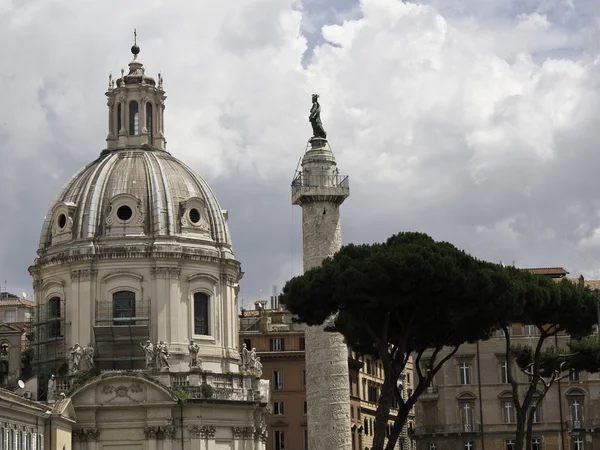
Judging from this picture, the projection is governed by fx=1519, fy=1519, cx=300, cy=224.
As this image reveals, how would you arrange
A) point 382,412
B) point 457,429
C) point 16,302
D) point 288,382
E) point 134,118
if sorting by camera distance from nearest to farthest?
1. point 382,412
2. point 457,429
3. point 134,118
4. point 288,382
5. point 16,302

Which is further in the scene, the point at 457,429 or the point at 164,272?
the point at 457,429

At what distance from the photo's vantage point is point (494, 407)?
88.5 metres

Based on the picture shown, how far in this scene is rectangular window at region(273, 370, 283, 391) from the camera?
10081cm

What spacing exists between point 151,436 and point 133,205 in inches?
551

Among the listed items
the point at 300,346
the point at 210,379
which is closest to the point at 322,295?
the point at 210,379

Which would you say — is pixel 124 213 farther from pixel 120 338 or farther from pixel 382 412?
pixel 382 412

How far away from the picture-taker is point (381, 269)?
58.4 meters

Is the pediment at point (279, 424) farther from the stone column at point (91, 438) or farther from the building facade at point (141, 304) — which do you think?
the stone column at point (91, 438)

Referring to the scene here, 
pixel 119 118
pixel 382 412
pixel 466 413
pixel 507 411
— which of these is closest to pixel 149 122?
pixel 119 118

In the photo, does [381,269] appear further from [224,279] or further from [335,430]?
[224,279]

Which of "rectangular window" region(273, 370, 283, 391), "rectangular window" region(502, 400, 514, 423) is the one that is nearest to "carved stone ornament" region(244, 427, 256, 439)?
"rectangular window" region(502, 400, 514, 423)

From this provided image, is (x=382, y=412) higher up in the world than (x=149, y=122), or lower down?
lower down

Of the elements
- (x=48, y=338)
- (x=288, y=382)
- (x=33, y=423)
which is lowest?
(x=33, y=423)

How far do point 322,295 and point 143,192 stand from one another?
2946 centimetres
